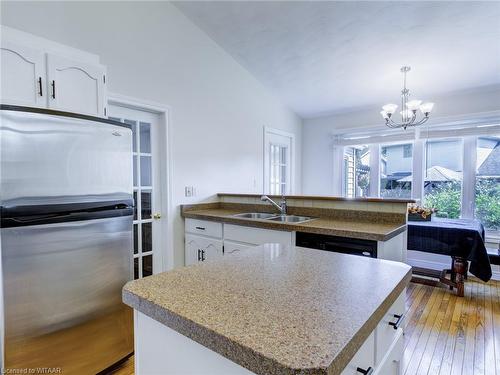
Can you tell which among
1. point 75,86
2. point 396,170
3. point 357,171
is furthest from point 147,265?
point 396,170

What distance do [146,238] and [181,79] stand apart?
1656 mm

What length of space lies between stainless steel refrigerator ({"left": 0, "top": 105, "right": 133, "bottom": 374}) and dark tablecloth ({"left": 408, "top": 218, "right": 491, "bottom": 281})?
277 cm

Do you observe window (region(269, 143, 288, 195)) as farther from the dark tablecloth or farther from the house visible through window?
the dark tablecloth

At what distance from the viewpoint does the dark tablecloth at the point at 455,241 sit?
2.61m

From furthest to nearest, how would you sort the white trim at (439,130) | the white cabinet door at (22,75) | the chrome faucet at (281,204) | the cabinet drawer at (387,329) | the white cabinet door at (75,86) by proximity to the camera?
the white trim at (439,130) < the chrome faucet at (281,204) < the white cabinet door at (75,86) < the white cabinet door at (22,75) < the cabinet drawer at (387,329)

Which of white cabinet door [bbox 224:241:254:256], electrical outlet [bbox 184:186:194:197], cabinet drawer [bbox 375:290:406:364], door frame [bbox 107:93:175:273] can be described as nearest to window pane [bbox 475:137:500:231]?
white cabinet door [bbox 224:241:254:256]

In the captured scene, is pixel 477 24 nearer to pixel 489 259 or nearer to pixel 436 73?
pixel 436 73

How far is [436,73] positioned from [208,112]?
2640 mm

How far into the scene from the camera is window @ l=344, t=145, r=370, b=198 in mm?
4395

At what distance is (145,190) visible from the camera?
2.67m

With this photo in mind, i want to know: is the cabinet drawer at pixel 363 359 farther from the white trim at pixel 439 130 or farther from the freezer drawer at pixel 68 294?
the white trim at pixel 439 130

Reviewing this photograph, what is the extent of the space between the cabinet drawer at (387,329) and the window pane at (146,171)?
232 centimetres

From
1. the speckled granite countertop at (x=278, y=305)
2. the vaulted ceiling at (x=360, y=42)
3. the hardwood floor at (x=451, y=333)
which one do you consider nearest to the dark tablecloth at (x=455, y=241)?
the hardwood floor at (x=451, y=333)

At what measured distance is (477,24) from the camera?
7.87ft
